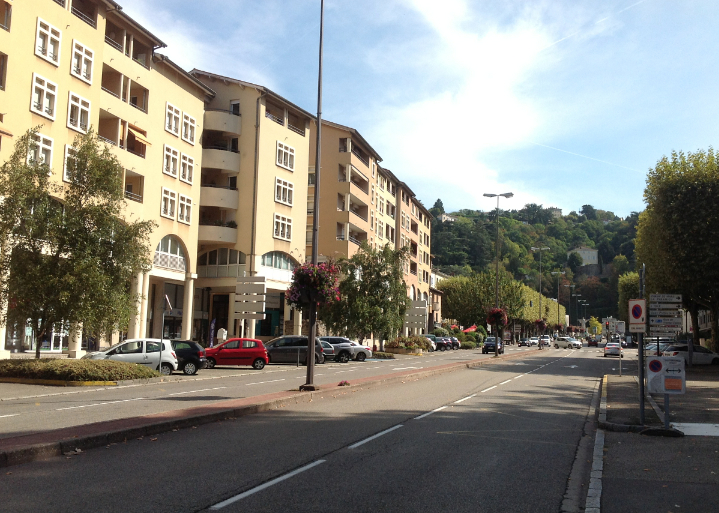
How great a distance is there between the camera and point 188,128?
149ft

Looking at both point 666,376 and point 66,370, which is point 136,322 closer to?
point 66,370

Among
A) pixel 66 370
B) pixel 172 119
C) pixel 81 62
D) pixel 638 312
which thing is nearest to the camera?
pixel 638 312

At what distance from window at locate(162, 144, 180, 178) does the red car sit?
1418 cm

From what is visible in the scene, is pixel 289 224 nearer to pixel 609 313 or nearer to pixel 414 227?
pixel 414 227

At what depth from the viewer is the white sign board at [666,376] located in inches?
486

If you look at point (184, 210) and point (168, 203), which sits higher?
point (168, 203)

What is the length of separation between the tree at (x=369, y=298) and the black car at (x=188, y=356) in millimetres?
20579

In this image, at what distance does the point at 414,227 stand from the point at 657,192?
5310 centimetres

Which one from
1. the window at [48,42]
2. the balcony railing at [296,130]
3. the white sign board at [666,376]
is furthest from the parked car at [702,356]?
the window at [48,42]

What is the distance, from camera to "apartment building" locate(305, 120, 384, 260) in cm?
5988

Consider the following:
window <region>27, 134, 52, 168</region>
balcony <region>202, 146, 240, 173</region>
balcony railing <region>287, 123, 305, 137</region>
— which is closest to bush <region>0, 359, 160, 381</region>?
window <region>27, 134, 52, 168</region>

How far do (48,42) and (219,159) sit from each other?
17.1 metres

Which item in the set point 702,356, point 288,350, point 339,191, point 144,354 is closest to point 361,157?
point 339,191

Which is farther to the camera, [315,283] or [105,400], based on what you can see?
[315,283]
